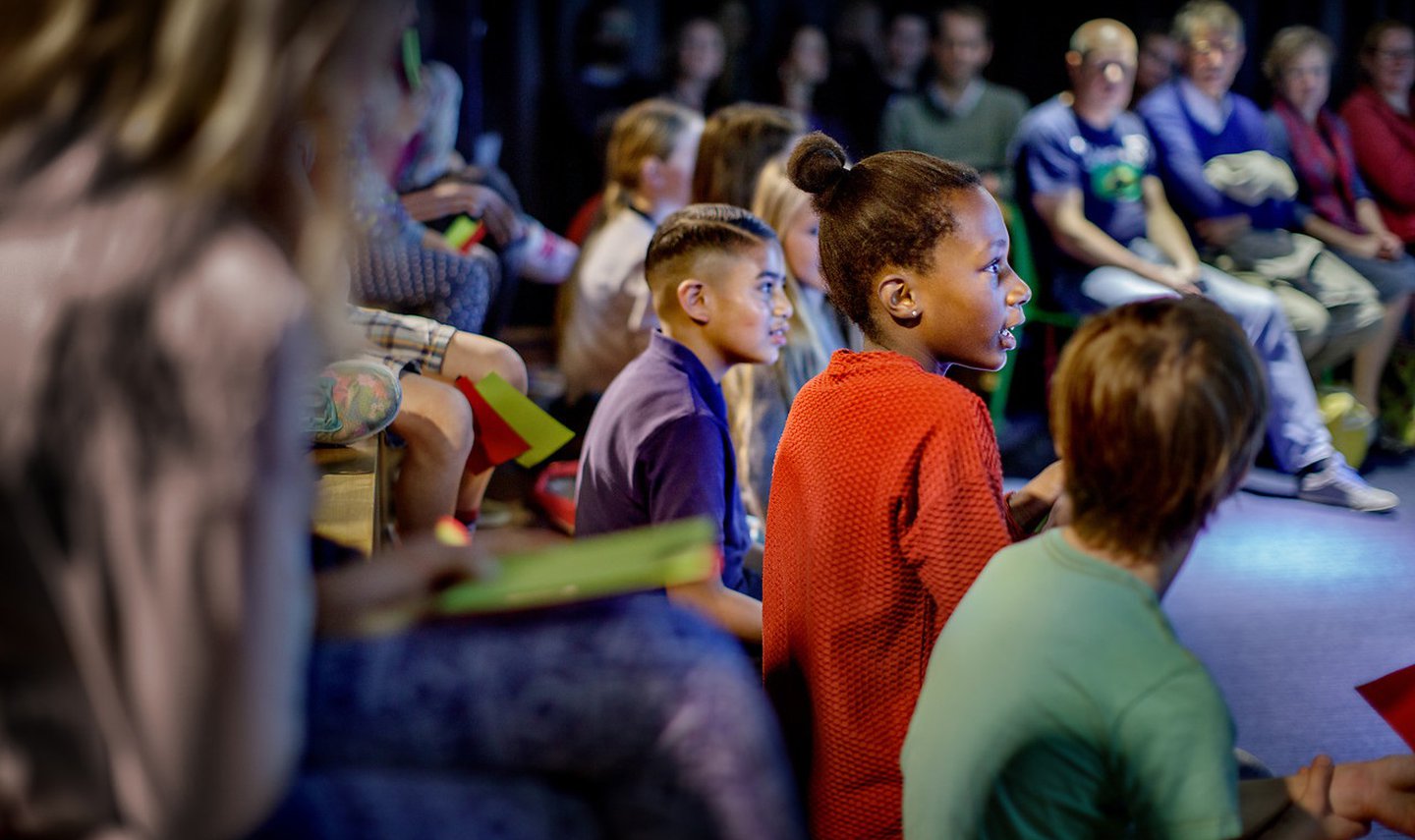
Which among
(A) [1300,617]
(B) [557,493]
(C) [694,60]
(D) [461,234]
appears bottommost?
(B) [557,493]

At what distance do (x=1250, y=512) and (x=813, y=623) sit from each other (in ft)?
8.16

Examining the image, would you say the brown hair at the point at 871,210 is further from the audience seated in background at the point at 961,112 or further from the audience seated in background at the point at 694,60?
the audience seated in background at the point at 961,112

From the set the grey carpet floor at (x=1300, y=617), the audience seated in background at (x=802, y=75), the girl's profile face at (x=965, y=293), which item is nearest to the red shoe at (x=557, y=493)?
the grey carpet floor at (x=1300, y=617)

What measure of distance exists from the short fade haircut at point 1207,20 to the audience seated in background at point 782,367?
2.19 metres

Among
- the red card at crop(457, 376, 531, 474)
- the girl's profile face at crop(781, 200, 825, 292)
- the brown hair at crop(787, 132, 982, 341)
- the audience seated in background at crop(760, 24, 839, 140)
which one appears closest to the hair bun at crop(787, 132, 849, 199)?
the brown hair at crop(787, 132, 982, 341)

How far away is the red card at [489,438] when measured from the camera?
2.03 meters

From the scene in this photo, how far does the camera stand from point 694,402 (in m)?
1.71

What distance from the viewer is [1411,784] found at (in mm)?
1038

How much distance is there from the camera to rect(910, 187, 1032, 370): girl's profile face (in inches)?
56.7

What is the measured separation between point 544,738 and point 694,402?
0.93 metres

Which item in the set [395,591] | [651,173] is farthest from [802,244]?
[395,591]

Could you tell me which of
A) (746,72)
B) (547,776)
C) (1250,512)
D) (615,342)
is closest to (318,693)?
(547,776)

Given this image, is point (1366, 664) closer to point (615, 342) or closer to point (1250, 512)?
point (1250, 512)

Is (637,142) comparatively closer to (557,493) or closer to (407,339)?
(557,493)
